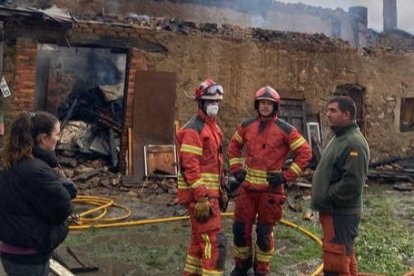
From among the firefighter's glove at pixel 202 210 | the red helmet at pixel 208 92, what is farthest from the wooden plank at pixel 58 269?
the red helmet at pixel 208 92

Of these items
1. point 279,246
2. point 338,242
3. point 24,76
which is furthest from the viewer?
point 24,76

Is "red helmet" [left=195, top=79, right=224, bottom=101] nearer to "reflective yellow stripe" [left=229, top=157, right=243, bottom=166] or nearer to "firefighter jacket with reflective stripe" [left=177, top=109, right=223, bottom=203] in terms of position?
"firefighter jacket with reflective stripe" [left=177, top=109, right=223, bottom=203]

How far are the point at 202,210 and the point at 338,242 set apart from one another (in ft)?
4.09

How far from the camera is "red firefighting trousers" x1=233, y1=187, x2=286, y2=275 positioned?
582cm

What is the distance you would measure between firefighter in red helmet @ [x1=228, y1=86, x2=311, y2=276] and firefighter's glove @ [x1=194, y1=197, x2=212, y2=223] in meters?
0.89

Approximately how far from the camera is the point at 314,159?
45.7ft

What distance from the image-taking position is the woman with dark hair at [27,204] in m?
3.63

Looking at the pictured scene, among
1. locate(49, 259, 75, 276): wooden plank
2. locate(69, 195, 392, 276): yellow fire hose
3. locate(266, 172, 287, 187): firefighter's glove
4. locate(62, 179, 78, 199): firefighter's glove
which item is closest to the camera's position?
locate(62, 179, 78, 199): firefighter's glove

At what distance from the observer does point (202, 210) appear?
5.06 meters

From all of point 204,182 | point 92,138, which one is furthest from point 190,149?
point 92,138

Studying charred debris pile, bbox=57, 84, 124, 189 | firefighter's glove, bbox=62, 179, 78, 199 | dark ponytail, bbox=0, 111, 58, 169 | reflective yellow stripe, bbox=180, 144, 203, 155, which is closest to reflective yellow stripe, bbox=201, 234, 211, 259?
reflective yellow stripe, bbox=180, 144, 203, 155

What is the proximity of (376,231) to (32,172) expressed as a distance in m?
6.20

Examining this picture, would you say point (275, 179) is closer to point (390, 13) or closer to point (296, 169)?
point (296, 169)

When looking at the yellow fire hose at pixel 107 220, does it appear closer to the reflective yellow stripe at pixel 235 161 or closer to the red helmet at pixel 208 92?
the reflective yellow stripe at pixel 235 161
